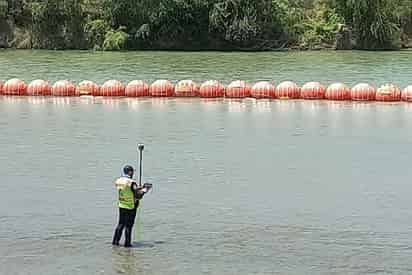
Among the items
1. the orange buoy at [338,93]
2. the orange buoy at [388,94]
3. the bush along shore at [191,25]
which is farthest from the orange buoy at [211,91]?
the bush along shore at [191,25]

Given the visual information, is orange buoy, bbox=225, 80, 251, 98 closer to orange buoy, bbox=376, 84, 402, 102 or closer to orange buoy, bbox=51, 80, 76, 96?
orange buoy, bbox=376, 84, 402, 102

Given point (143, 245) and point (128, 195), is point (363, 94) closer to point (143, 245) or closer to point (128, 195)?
point (143, 245)

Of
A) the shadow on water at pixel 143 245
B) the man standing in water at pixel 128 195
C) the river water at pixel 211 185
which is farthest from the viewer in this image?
the shadow on water at pixel 143 245

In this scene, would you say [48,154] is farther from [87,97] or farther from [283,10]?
[283,10]

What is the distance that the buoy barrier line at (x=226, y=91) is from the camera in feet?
103

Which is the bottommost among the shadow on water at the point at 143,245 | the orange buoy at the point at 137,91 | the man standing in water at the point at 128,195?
the shadow on water at the point at 143,245

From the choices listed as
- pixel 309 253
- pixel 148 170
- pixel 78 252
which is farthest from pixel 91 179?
pixel 309 253

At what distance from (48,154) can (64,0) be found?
4508cm

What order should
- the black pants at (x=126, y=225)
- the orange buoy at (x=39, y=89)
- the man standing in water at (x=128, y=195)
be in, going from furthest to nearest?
the orange buoy at (x=39, y=89) → the black pants at (x=126, y=225) → the man standing in water at (x=128, y=195)

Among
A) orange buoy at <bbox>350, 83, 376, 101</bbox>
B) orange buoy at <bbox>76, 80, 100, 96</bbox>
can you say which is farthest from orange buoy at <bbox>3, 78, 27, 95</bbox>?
orange buoy at <bbox>350, 83, 376, 101</bbox>

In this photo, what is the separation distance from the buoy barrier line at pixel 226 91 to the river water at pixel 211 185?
723 mm

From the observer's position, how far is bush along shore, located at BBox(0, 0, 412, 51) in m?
63.2

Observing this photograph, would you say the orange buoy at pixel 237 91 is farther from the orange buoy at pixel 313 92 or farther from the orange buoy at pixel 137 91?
the orange buoy at pixel 137 91

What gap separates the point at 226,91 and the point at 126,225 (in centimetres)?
1998
